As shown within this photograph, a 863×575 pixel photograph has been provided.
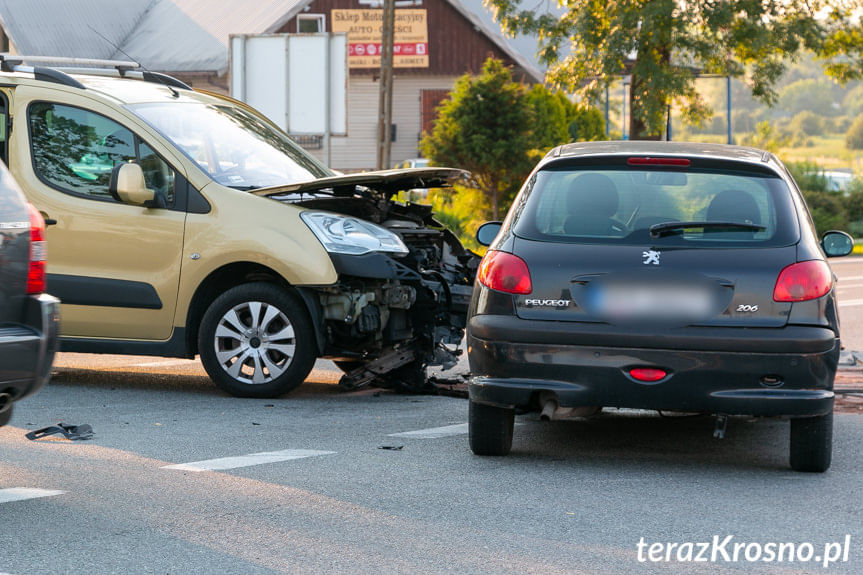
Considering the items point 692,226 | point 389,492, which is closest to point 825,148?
point 692,226

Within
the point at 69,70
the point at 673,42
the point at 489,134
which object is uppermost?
the point at 673,42

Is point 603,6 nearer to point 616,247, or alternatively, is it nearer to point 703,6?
point 703,6

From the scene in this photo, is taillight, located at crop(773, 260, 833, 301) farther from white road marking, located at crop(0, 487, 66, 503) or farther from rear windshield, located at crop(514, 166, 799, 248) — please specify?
white road marking, located at crop(0, 487, 66, 503)

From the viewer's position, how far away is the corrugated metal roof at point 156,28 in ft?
142

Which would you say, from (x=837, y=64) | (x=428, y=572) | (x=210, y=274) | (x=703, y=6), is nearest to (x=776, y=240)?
(x=428, y=572)

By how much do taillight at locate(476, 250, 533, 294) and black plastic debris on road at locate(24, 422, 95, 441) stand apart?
236 cm

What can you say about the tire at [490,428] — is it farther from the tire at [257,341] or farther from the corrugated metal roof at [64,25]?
the corrugated metal roof at [64,25]

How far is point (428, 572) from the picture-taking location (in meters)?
4.57

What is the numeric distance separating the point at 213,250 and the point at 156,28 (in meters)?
41.1

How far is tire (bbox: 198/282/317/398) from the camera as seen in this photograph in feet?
27.6

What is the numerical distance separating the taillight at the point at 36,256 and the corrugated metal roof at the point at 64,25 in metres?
38.2

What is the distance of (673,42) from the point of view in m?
23.7

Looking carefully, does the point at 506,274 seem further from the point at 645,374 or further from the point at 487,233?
the point at 487,233

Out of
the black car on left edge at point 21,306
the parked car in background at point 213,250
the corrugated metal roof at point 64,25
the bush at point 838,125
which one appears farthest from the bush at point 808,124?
the black car on left edge at point 21,306
